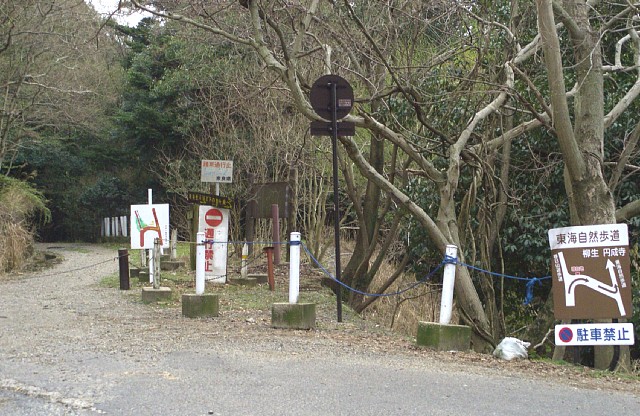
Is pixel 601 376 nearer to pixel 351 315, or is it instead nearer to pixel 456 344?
pixel 456 344


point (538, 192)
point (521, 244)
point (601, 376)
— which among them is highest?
point (538, 192)

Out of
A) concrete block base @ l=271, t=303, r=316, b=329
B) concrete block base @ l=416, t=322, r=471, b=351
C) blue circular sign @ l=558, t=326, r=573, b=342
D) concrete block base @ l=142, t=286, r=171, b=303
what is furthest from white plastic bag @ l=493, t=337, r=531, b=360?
concrete block base @ l=142, t=286, r=171, b=303

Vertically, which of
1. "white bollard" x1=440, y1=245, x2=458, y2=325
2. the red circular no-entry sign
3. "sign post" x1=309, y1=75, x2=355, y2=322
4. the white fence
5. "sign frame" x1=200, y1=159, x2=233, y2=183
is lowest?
"white bollard" x1=440, y1=245, x2=458, y2=325

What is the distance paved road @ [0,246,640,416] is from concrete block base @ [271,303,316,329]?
372 millimetres

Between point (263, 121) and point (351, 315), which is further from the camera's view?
point (263, 121)

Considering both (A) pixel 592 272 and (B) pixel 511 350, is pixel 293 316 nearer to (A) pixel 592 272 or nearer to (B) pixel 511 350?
(B) pixel 511 350

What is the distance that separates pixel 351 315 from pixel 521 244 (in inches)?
123

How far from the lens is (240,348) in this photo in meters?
8.16

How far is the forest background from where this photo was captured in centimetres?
1027

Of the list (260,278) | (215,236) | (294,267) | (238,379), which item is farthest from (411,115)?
(238,379)

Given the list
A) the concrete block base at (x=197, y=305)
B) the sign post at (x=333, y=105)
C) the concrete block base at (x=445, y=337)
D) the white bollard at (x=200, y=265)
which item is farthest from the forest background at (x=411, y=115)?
the concrete block base at (x=197, y=305)

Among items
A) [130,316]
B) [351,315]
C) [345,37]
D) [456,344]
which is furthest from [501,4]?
[130,316]

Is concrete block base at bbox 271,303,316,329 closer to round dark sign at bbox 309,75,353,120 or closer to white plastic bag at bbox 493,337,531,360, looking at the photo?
white plastic bag at bbox 493,337,531,360

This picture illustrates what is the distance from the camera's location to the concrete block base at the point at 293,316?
9.59m
